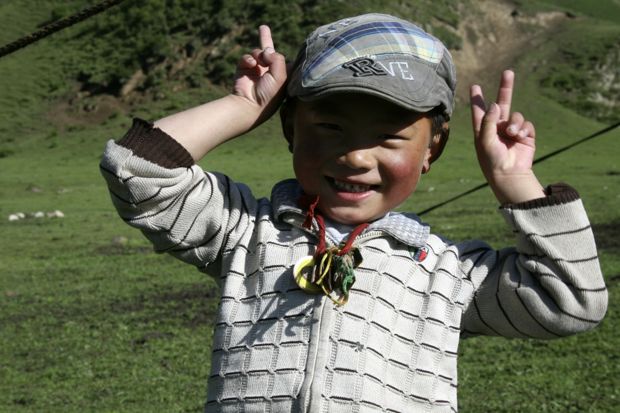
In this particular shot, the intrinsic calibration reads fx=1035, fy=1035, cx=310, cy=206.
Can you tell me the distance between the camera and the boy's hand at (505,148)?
2.17 m

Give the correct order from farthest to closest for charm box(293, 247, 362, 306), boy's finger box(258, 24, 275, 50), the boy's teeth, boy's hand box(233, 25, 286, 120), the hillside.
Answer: the hillside → boy's finger box(258, 24, 275, 50) → boy's hand box(233, 25, 286, 120) → the boy's teeth → charm box(293, 247, 362, 306)

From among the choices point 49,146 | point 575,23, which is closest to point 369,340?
point 49,146

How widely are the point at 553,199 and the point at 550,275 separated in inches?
6.1

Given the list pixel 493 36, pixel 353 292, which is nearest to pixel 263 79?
pixel 353 292

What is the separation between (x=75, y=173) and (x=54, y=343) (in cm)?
1619

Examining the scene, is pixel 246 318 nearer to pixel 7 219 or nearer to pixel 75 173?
pixel 7 219

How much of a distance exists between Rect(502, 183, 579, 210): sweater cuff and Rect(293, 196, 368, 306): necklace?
13.4 inches

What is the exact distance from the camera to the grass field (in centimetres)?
571

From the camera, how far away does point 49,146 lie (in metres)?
29.7

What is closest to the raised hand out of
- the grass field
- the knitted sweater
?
the knitted sweater

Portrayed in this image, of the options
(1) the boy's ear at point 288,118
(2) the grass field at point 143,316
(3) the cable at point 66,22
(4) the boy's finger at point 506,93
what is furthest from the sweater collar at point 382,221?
(2) the grass field at point 143,316

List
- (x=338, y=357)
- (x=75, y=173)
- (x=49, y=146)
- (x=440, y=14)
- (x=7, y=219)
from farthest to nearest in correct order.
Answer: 1. (x=440, y=14)
2. (x=49, y=146)
3. (x=75, y=173)
4. (x=7, y=219)
5. (x=338, y=357)

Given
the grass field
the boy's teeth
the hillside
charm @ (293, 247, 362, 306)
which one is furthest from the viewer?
the hillside

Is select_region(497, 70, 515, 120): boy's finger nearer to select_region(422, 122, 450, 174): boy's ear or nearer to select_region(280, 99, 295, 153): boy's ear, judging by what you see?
select_region(422, 122, 450, 174): boy's ear
